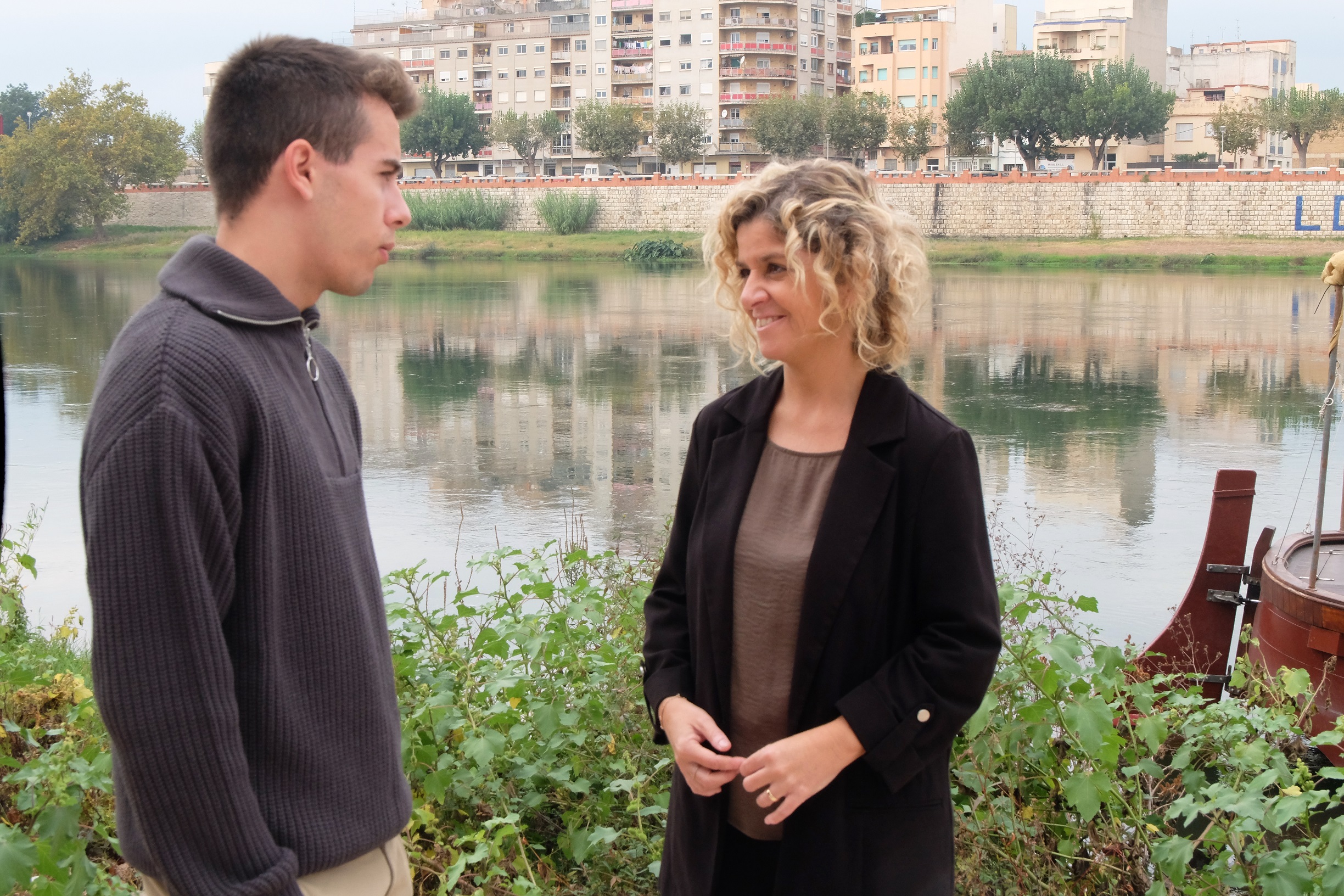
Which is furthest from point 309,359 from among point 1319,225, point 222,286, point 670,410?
point 1319,225

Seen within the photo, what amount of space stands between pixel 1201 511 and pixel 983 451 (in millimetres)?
2372

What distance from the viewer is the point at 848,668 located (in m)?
1.70

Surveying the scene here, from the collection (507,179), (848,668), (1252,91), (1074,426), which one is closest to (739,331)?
(848,668)

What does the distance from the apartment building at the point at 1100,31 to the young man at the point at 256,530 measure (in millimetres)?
66438

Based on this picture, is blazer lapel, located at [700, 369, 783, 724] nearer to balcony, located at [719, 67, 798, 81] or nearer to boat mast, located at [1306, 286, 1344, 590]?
boat mast, located at [1306, 286, 1344, 590]

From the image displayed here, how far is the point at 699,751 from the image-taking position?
1692 mm

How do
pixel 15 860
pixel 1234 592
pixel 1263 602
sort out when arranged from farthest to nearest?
pixel 1234 592 < pixel 1263 602 < pixel 15 860

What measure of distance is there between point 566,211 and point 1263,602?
159 ft

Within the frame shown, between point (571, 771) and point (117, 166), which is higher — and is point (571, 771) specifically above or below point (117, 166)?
below

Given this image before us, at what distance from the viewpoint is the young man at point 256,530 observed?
130 centimetres

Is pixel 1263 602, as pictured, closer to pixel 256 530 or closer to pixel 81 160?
pixel 256 530

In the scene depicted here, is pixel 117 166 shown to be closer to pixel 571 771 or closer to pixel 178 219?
pixel 178 219

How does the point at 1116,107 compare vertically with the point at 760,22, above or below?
below

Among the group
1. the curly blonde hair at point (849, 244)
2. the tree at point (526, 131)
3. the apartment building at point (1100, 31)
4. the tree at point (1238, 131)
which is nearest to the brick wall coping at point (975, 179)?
the tree at point (1238, 131)
